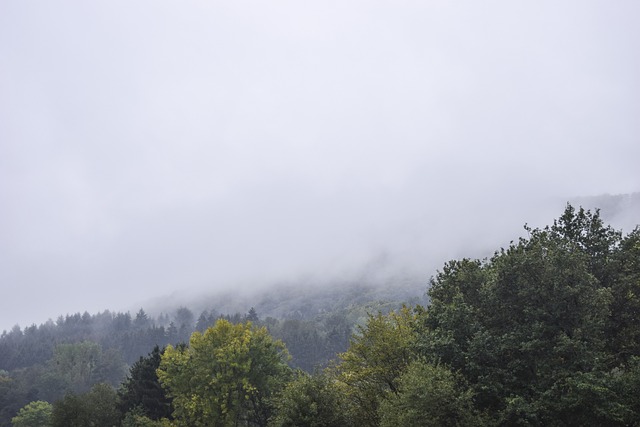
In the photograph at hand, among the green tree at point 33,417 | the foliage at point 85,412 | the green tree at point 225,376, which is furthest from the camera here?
the green tree at point 33,417

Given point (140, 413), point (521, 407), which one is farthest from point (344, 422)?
point (140, 413)

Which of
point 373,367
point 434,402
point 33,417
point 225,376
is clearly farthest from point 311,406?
point 33,417

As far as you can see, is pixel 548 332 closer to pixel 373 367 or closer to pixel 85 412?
pixel 373 367

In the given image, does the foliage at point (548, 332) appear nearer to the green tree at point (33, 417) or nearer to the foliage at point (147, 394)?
the foliage at point (147, 394)

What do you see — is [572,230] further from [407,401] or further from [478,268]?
[407,401]

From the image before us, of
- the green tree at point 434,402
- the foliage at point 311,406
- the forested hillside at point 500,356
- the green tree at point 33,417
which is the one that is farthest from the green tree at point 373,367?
the green tree at point 33,417

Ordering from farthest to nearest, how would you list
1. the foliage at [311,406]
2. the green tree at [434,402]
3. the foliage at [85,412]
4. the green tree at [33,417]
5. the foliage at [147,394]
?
the green tree at [33,417]
the foliage at [85,412]
the foliage at [147,394]
the foliage at [311,406]
the green tree at [434,402]

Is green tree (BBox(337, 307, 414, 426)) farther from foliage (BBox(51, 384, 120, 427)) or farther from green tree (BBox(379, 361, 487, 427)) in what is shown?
foliage (BBox(51, 384, 120, 427))

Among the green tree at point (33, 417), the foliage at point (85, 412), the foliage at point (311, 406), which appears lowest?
the green tree at point (33, 417)

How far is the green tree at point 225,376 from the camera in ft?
143

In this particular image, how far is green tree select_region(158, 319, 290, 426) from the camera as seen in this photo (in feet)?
143

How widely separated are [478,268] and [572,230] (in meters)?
7.99

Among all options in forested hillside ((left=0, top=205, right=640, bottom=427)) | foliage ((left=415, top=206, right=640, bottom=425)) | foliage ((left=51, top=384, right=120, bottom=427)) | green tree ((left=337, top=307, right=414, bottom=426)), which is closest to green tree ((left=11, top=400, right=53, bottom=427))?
foliage ((left=51, top=384, right=120, bottom=427))

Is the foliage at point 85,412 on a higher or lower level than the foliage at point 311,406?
lower
